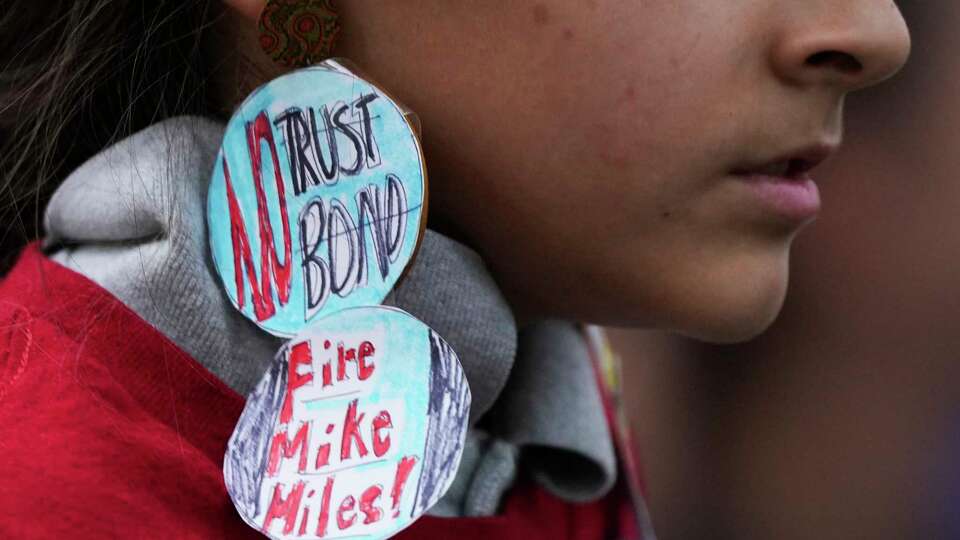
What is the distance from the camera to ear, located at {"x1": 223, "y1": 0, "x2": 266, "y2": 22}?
77 centimetres

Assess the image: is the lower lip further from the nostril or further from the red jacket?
the red jacket

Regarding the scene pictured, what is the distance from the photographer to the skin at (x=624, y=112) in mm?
754

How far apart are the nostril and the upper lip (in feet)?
0.17

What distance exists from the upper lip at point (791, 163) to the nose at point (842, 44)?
0.04m

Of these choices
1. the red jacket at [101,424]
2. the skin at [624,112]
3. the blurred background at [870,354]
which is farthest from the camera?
the blurred background at [870,354]

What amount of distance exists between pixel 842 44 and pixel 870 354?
5.37 ft

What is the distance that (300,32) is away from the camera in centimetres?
77

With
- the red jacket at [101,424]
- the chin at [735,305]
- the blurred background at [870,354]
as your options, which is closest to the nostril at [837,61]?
the chin at [735,305]

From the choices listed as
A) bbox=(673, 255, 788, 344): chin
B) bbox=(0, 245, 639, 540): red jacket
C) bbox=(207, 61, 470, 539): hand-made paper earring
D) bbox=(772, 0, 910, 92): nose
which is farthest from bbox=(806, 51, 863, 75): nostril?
bbox=(0, 245, 639, 540): red jacket

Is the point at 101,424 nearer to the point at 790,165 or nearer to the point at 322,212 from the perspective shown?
the point at 322,212

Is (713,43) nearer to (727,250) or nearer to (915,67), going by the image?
(727,250)

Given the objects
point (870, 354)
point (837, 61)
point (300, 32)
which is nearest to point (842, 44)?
point (837, 61)

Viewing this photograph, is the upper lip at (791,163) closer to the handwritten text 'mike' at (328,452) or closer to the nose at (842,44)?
the nose at (842,44)

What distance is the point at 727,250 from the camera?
32.0 inches
